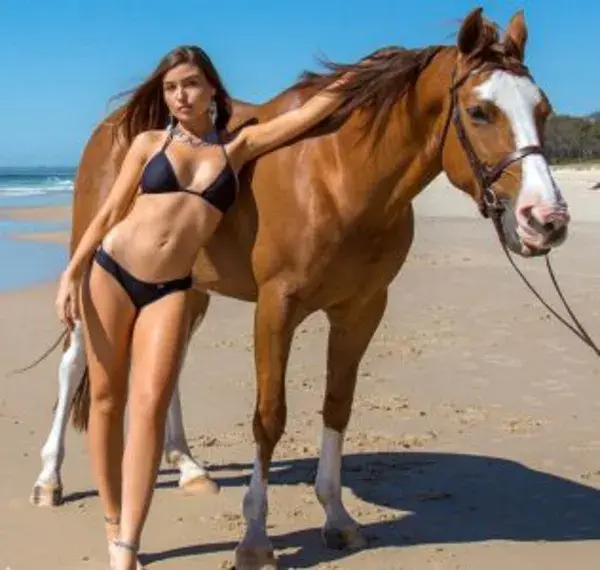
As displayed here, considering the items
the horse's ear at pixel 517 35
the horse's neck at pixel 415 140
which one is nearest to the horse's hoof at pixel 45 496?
the horse's neck at pixel 415 140

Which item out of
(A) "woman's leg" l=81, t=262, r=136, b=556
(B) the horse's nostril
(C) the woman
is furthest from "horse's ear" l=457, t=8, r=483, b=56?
(A) "woman's leg" l=81, t=262, r=136, b=556

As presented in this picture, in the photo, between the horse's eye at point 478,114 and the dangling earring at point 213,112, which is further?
the dangling earring at point 213,112

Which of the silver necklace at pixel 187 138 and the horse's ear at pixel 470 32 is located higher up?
the horse's ear at pixel 470 32

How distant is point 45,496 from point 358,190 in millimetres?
2234

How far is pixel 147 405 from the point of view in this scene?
3551 mm

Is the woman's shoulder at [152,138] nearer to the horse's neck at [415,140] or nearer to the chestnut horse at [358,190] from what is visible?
the chestnut horse at [358,190]

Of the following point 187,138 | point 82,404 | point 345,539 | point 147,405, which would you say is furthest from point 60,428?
point 187,138

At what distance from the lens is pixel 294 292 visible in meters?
4.07

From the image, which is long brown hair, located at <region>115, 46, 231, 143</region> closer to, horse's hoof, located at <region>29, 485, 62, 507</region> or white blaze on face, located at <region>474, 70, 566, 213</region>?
white blaze on face, located at <region>474, 70, 566, 213</region>

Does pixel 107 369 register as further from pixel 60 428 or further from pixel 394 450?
pixel 394 450

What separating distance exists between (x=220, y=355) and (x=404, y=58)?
4895 mm

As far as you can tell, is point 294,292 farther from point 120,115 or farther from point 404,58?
point 120,115

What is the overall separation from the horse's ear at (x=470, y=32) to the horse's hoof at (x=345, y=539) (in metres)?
2.12

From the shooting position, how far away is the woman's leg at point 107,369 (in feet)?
11.9
